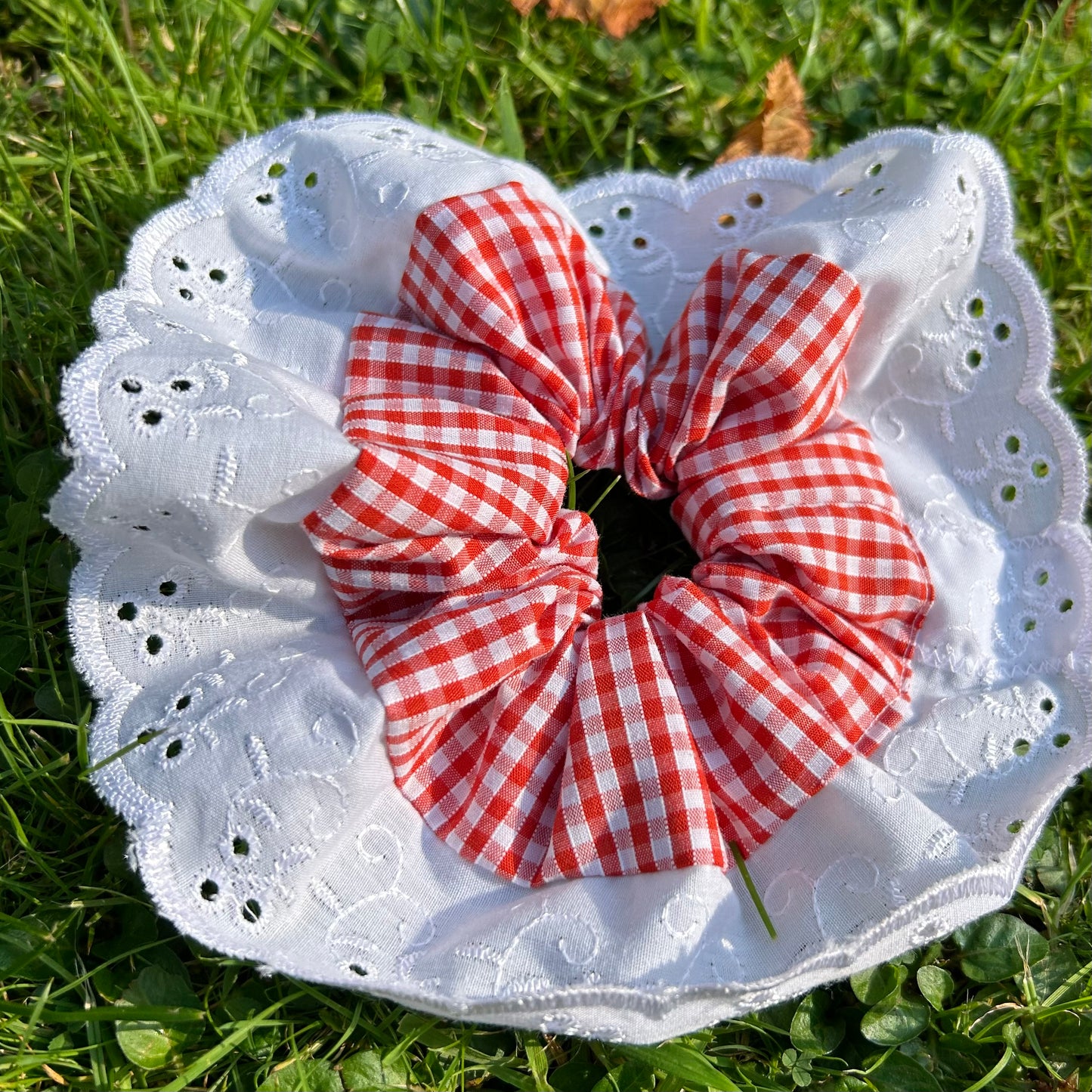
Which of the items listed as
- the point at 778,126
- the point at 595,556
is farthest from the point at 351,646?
the point at 778,126

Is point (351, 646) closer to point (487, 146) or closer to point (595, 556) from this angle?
point (595, 556)

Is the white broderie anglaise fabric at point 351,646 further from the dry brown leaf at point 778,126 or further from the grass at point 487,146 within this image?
the dry brown leaf at point 778,126

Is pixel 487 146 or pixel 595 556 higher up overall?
pixel 487 146

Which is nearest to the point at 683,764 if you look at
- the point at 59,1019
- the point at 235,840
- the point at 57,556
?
the point at 235,840

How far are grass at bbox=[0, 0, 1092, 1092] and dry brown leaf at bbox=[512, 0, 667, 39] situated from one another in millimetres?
30

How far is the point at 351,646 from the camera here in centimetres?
142

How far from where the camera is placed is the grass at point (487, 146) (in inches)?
55.1

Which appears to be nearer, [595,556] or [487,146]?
[595,556]

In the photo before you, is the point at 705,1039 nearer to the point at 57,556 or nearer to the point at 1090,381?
the point at 57,556

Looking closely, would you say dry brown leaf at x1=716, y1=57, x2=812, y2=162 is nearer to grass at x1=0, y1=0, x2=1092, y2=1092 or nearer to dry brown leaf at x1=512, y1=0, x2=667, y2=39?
grass at x1=0, y1=0, x2=1092, y2=1092

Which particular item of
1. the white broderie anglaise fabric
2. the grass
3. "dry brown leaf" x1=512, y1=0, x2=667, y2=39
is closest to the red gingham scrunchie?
the white broderie anglaise fabric

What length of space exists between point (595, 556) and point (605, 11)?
1169mm

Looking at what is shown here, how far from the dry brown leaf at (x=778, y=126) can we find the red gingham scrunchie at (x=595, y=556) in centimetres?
58

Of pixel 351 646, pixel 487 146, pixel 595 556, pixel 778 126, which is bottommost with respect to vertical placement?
pixel 351 646
